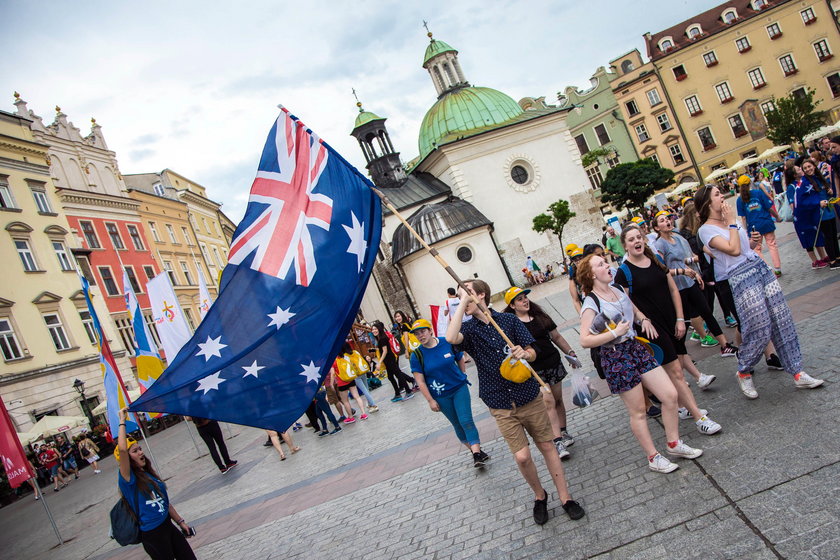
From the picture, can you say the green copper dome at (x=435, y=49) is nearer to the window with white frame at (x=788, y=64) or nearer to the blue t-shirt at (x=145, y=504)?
the window with white frame at (x=788, y=64)

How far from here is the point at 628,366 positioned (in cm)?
450

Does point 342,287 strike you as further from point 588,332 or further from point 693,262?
point 693,262

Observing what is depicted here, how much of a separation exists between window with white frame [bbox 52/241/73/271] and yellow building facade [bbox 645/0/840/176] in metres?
52.7

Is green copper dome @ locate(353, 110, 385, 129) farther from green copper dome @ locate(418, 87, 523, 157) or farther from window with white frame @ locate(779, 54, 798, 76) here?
window with white frame @ locate(779, 54, 798, 76)

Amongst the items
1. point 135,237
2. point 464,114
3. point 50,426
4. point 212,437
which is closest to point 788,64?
point 464,114

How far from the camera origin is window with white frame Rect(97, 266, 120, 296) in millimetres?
34031

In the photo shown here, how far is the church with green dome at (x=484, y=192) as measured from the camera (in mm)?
36625

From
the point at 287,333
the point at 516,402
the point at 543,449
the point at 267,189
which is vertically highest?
the point at 267,189

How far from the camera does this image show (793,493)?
3572 mm

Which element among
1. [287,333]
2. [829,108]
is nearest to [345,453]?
[287,333]

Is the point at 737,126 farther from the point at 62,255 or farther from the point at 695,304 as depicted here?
the point at 62,255

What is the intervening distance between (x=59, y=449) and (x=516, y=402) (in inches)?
942

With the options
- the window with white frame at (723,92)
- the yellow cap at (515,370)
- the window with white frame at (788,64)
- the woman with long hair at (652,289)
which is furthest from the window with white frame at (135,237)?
the window with white frame at (788,64)

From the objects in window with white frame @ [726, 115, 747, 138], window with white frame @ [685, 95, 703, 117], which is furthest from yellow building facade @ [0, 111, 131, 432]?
window with white frame @ [726, 115, 747, 138]
